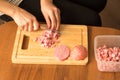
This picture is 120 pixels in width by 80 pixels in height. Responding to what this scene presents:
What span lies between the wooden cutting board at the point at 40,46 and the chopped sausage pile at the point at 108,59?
62 mm

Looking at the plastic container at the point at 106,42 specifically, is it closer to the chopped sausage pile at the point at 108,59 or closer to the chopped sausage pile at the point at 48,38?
the chopped sausage pile at the point at 108,59

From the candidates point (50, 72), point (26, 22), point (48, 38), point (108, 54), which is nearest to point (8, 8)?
point (26, 22)

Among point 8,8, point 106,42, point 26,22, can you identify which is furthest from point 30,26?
point 106,42

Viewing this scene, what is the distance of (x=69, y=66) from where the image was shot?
0.93m

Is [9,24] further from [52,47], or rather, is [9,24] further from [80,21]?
[80,21]

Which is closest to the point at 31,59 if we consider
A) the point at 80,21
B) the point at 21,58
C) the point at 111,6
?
the point at 21,58

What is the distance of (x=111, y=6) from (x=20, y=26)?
1.20m

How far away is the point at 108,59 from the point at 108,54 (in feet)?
0.09

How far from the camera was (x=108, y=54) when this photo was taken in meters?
0.90

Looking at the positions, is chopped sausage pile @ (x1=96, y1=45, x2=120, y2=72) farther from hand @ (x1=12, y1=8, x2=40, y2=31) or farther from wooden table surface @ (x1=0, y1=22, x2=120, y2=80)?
hand @ (x1=12, y1=8, x2=40, y2=31)

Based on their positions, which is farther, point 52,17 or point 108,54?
point 52,17

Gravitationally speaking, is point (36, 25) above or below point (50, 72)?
above

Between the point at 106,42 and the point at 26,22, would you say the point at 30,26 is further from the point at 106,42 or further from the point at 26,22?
the point at 106,42

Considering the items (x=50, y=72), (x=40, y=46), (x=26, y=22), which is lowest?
(x=50, y=72)
